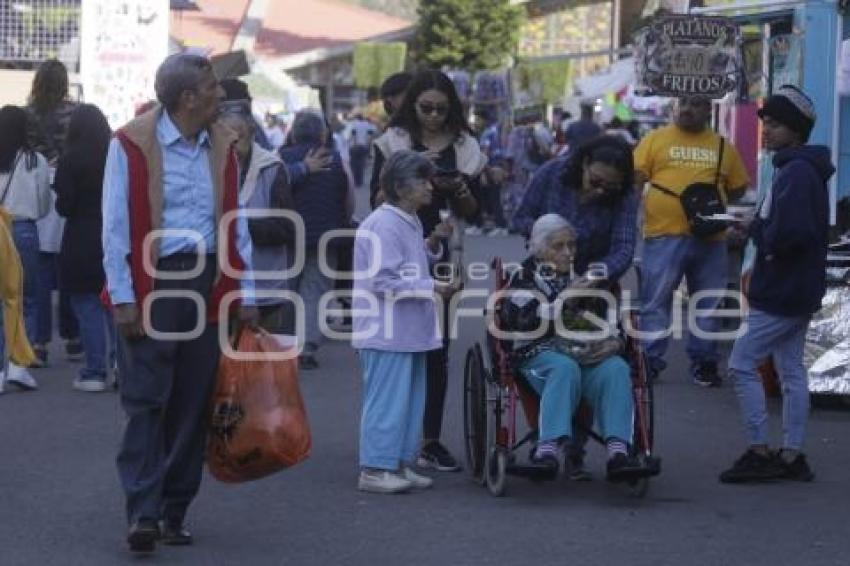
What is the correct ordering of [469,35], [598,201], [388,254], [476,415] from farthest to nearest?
1. [469,35]
2. [598,201]
3. [476,415]
4. [388,254]

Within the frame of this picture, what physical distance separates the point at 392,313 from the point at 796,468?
2.06 metres

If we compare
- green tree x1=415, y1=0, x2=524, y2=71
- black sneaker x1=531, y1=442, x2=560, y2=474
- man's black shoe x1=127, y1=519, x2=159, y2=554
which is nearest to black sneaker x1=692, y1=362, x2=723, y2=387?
black sneaker x1=531, y1=442, x2=560, y2=474

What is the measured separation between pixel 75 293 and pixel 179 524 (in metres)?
4.49

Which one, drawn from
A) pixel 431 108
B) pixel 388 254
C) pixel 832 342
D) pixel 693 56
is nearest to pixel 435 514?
pixel 388 254

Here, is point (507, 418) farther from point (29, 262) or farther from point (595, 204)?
point (29, 262)

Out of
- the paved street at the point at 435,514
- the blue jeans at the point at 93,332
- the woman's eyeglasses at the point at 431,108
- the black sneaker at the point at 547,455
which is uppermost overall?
the woman's eyeglasses at the point at 431,108

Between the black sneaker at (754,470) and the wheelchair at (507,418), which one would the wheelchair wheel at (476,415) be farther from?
the black sneaker at (754,470)

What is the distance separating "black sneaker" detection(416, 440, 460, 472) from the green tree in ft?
156

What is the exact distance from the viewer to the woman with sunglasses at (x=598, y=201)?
8.76m

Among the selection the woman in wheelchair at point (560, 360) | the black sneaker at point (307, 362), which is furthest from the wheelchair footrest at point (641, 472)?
the black sneaker at point (307, 362)

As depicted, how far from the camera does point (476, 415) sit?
8.56m

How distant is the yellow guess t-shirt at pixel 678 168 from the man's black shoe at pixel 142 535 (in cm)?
565

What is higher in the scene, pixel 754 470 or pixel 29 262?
pixel 29 262

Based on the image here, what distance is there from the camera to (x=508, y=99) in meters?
32.7
